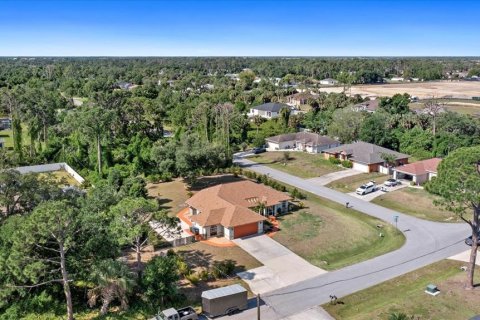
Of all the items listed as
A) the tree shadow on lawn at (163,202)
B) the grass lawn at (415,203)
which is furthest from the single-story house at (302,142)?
the tree shadow on lawn at (163,202)

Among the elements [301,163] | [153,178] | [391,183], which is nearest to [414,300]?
[391,183]

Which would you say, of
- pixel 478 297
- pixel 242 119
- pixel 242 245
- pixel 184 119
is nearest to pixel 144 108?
pixel 184 119

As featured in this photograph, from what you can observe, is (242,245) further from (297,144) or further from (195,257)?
(297,144)

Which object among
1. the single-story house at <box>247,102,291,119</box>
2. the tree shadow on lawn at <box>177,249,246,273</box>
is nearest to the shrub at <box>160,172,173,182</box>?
the tree shadow on lawn at <box>177,249,246,273</box>

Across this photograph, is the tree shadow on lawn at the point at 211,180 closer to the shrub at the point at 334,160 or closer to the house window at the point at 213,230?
the house window at the point at 213,230

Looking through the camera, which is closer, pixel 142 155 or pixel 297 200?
pixel 297 200

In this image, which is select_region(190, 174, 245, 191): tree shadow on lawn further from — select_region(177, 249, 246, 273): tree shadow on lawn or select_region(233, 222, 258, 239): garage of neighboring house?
select_region(177, 249, 246, 273): tree shadow on lawn
